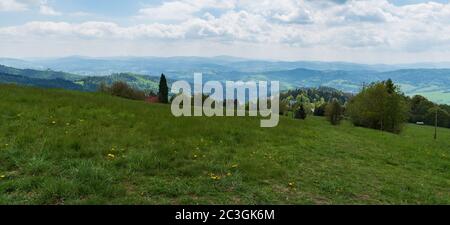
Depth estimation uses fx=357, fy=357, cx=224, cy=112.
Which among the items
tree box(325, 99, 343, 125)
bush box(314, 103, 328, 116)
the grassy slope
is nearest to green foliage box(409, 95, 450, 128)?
bush box(314, 103, 328, 116)

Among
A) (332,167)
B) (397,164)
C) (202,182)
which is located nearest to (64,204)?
(202,182)

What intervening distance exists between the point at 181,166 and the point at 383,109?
62038 mm

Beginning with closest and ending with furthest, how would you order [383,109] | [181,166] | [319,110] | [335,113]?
[181,166] < [383,109] < [335,113] < [319,110]

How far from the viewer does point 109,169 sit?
30.4 ft

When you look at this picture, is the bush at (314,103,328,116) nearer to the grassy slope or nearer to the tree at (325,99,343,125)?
the tree at (325,99,343,125)

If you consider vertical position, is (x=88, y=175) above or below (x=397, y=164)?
above

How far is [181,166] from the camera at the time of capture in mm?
10266

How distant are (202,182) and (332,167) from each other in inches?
210

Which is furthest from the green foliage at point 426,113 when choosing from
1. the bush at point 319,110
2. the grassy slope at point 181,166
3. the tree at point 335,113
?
the grassy slope at point 181,166

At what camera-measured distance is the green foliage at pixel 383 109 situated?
63844mm

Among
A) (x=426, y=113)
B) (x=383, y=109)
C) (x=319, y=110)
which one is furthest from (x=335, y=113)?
(x=426, y=113)

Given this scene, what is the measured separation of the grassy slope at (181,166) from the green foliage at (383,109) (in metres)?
51.1

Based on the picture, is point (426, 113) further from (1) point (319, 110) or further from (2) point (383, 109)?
(2) point (383, 109)
